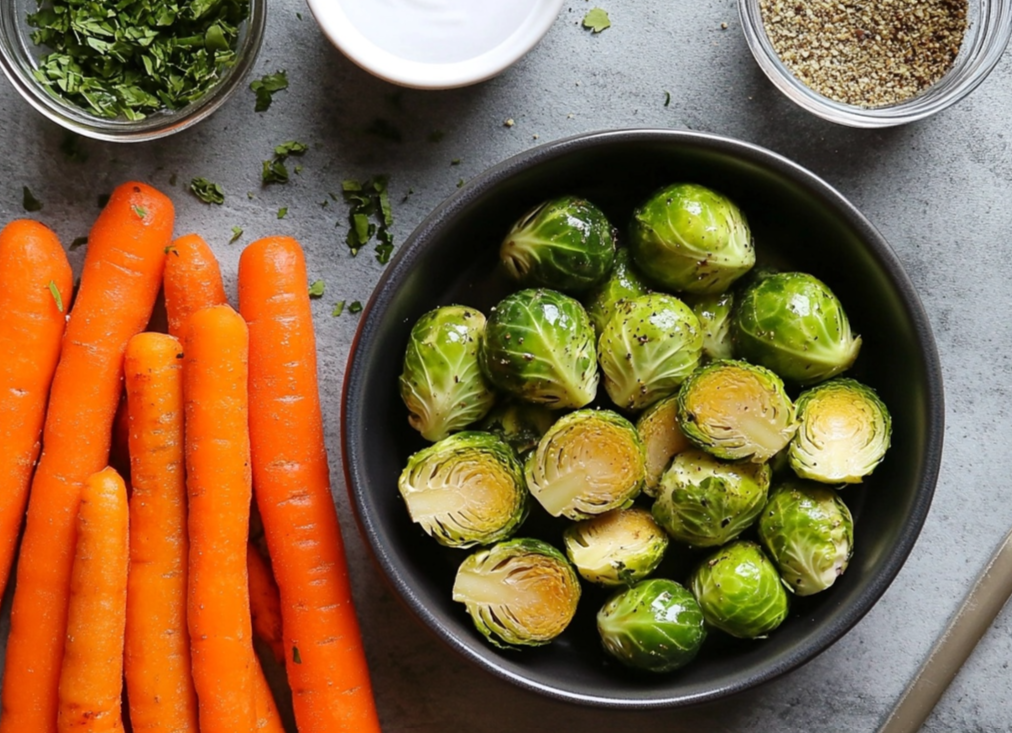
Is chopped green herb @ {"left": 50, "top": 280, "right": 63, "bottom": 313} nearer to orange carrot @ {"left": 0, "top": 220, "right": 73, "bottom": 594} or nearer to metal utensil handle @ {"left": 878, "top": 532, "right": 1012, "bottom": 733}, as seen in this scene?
orange carrot @ {"left": 0, "top": 220, "right": 73, "bottom": 594}

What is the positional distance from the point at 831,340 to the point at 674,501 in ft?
1.60

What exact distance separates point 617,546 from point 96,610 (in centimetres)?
120

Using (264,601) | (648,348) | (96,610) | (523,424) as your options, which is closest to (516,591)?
(523,424)

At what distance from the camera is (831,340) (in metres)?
2.11

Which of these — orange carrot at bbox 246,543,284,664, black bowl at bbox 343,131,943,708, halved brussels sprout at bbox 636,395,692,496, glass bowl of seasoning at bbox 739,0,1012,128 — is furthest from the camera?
orange carrot at bbox 246,543,284,664

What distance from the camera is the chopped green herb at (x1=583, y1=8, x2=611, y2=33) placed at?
2.33m

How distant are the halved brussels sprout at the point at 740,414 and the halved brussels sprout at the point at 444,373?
19.0 inches

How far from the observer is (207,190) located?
235cm

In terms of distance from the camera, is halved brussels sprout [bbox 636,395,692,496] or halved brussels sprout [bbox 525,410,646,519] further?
halved brussels sprout [bbox 636,395,692,496]

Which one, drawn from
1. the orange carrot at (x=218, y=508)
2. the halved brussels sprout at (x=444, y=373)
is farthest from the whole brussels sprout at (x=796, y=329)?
the orange carrot at (x=218, y=508)

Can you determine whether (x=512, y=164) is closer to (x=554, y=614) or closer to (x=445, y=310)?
(x=445, y=310)

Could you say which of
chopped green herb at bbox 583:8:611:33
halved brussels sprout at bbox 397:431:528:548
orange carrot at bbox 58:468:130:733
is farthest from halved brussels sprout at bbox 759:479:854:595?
orange carrot at bbox 58:468:130:733

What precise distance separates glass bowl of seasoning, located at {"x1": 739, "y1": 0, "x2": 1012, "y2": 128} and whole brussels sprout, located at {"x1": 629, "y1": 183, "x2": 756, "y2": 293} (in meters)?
0.39

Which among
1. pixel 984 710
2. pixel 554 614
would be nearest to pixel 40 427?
pixel 554 614
